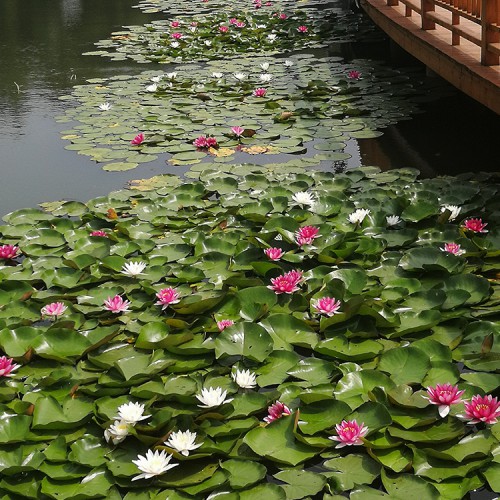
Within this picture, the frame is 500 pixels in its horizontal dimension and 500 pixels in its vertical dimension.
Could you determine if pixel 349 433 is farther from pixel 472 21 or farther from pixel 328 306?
pixel 472 21

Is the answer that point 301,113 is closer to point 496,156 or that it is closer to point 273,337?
point 496,156

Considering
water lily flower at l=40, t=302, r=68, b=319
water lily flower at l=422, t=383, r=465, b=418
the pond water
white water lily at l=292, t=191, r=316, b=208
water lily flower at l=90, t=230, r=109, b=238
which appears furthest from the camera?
the pond water

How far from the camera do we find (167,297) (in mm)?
2494

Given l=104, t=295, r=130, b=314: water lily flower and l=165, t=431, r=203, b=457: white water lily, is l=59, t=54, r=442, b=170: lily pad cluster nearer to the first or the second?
l=104, t=295, r=130, b=314: water lily flower

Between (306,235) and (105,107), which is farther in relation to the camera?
(105,107)

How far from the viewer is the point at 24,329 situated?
2361mm

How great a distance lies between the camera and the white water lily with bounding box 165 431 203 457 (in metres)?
1.79

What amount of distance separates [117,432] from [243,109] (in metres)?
3.46

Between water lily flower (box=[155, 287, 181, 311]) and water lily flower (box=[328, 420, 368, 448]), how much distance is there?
0.85 meters

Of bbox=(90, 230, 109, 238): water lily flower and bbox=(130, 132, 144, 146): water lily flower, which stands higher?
bbox=(130, 132, 144, 146): water lily flower

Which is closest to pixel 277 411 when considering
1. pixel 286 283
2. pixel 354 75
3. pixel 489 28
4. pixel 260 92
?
pixel 286 283

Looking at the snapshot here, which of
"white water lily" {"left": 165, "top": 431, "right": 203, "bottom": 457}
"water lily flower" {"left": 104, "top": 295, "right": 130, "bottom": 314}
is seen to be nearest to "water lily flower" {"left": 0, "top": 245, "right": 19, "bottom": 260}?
"water lily flower" {"left": 104, "top": 295, "right": 130, "bottom": 314}

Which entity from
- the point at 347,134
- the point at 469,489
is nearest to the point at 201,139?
the point at 347,134

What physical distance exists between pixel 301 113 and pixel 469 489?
3473 millimetres
